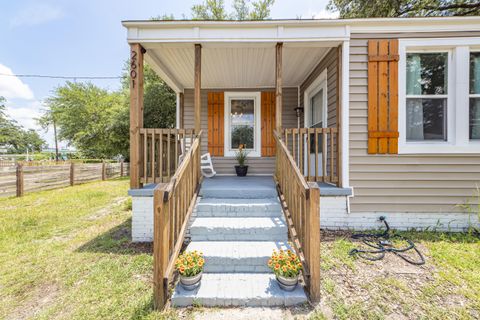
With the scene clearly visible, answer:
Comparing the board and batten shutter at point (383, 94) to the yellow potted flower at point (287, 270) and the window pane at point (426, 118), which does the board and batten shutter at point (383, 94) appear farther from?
the yellow potted flower at point (287, 270)

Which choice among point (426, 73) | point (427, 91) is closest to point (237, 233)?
point (427, 91)

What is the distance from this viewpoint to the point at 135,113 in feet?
10.6

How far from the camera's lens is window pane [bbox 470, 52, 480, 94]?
3.34 metres

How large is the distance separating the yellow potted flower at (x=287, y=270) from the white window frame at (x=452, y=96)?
8.46 feet

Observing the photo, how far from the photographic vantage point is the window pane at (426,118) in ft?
11.1

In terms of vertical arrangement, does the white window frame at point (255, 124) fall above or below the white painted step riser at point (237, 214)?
above

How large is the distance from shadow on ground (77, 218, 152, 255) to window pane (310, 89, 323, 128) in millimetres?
3828

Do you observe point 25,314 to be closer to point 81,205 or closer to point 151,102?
point 81,205

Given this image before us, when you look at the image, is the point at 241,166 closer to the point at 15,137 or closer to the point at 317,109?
the point at 317,109


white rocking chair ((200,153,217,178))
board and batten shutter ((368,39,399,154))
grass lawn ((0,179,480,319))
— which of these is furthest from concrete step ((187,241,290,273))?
white rocking chair ((200,153,217,178))

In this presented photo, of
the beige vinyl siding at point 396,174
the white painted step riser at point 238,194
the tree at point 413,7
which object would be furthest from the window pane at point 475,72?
the tree at point 413,7

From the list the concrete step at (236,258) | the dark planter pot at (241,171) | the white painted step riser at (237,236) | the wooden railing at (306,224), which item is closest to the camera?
the wooden railing at (306,224)

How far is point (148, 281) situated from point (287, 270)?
1.42 meters

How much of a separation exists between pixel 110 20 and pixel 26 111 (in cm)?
9824
